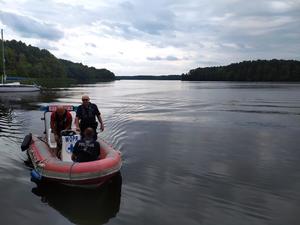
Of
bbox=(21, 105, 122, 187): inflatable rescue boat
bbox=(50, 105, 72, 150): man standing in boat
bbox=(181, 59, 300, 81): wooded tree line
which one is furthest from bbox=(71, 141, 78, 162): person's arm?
bbox=(181, 59, 300, 81): wooded tree line

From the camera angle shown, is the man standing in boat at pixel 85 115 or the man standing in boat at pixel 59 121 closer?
the man standing in boat at pixel 85 115

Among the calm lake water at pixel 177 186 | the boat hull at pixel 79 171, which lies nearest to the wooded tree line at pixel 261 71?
the calm lake water at pixel 177 186

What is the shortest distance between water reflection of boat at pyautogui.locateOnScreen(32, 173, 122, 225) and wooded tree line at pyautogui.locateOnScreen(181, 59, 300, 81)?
137724 mm

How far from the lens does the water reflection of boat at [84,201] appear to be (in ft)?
26.1

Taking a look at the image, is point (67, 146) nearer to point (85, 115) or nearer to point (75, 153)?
point (75, 153)

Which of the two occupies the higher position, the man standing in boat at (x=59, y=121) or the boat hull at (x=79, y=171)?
the man standing in boat at (x=59, y=121)

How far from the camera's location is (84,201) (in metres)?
8.71

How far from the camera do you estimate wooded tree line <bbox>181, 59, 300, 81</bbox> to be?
137 meters

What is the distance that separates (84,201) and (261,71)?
142 metres

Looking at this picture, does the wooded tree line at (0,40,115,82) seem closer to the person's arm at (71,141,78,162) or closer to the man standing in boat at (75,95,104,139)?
the man standing in boat at (75,95,104,139)

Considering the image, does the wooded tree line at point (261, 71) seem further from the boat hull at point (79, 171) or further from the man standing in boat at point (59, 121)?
the boat hull at point (79, 171)

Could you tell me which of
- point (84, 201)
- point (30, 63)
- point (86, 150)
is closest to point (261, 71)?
point (30, 63)

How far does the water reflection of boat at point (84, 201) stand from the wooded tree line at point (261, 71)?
138 metres

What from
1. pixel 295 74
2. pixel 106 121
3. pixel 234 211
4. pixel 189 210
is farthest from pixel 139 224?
pixel 295 74
